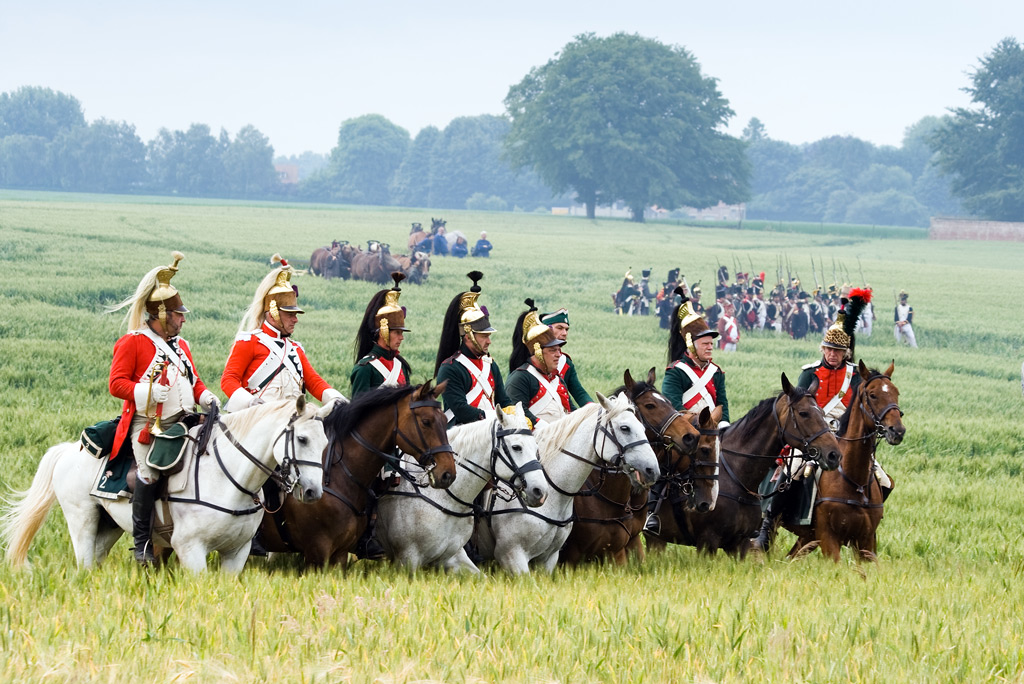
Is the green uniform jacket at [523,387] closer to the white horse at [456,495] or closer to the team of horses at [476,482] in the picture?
the team of horses at [476,482]

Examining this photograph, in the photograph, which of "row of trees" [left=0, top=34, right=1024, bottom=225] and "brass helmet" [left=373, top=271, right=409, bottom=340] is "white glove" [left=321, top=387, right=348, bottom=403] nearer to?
"brass helmet" [left=373, top=271, right=409, bottom=340]

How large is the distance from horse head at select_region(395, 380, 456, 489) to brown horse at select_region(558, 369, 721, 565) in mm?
1891

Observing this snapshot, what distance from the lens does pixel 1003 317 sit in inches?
1720

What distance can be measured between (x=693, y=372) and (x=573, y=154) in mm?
80135

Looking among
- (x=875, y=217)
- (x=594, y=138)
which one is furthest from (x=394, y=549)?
(x=875, y=217)

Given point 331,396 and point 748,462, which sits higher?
point 331,396

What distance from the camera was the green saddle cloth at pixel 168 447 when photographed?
895 centimetres

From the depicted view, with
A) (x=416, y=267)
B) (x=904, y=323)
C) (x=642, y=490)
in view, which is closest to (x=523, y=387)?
(x=642, y=490)

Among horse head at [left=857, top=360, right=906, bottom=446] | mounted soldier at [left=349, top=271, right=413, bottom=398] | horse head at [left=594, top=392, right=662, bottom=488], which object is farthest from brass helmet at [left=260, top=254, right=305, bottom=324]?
horse head at [left=857, top=360, right=906, bottom=446]

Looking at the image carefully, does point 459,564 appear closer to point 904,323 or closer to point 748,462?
point 748,462

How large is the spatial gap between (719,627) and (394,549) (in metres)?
3.06

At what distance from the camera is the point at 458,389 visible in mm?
10641

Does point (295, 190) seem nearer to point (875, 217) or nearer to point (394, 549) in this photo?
point (875, 217)

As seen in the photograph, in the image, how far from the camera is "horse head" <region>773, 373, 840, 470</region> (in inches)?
429
